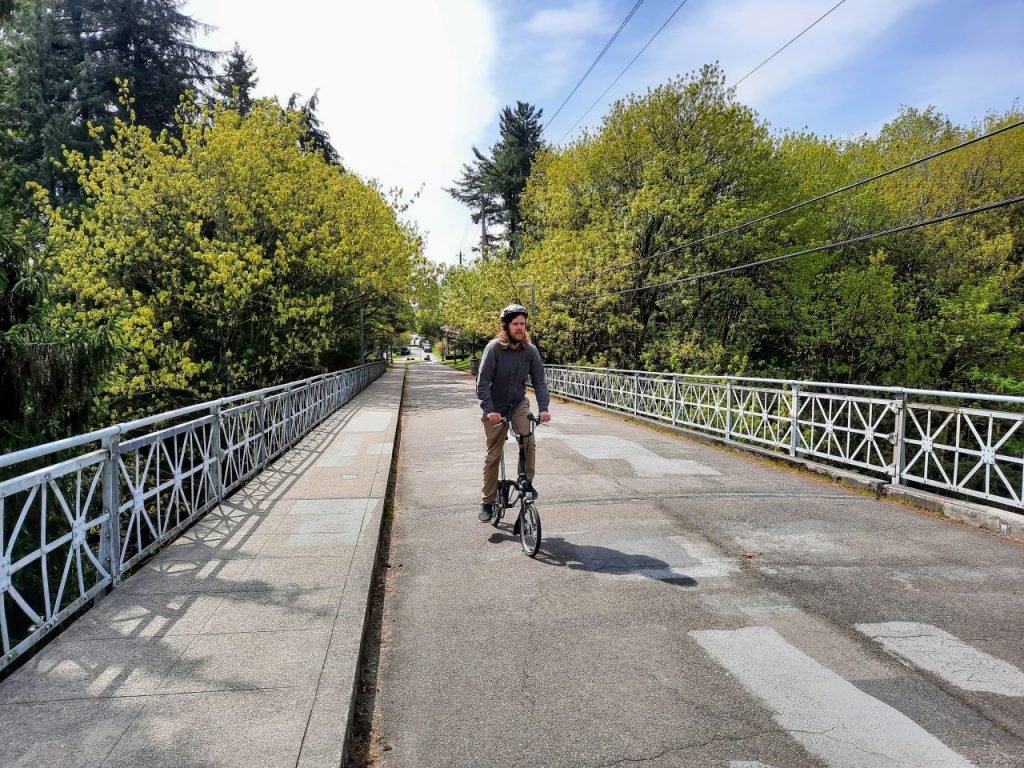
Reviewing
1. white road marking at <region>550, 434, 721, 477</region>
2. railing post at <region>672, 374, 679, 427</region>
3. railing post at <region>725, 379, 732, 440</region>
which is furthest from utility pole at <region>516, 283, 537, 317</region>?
railing post at <region>725, 379, 732, 440</region>

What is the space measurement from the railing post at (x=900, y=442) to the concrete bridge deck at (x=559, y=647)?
39.2 inches

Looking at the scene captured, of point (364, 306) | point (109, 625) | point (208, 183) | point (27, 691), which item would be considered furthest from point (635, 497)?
point (364, 306)

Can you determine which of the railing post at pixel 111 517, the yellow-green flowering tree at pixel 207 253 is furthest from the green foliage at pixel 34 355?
the yellow-green flowering tree at pixel 207 253

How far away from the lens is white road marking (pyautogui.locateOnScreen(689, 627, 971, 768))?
8.59 feet

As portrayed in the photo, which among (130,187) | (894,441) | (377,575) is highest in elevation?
(130,187)

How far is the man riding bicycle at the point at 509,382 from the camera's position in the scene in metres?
5.62

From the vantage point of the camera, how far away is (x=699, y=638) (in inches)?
147

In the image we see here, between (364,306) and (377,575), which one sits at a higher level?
(364,306)

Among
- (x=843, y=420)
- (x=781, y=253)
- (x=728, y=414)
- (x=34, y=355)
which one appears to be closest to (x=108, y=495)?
(x=34, y=355)

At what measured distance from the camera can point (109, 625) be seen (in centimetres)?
364

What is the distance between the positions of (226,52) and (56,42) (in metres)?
7.26

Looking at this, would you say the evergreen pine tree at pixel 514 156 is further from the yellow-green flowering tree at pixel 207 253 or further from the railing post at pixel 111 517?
the railing post at pixel 111 517

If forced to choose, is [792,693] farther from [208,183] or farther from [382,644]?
[208,183]

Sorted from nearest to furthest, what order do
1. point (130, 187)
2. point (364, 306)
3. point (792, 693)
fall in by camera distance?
point (792, 693)
point (130, 187)
point (364, 306)
